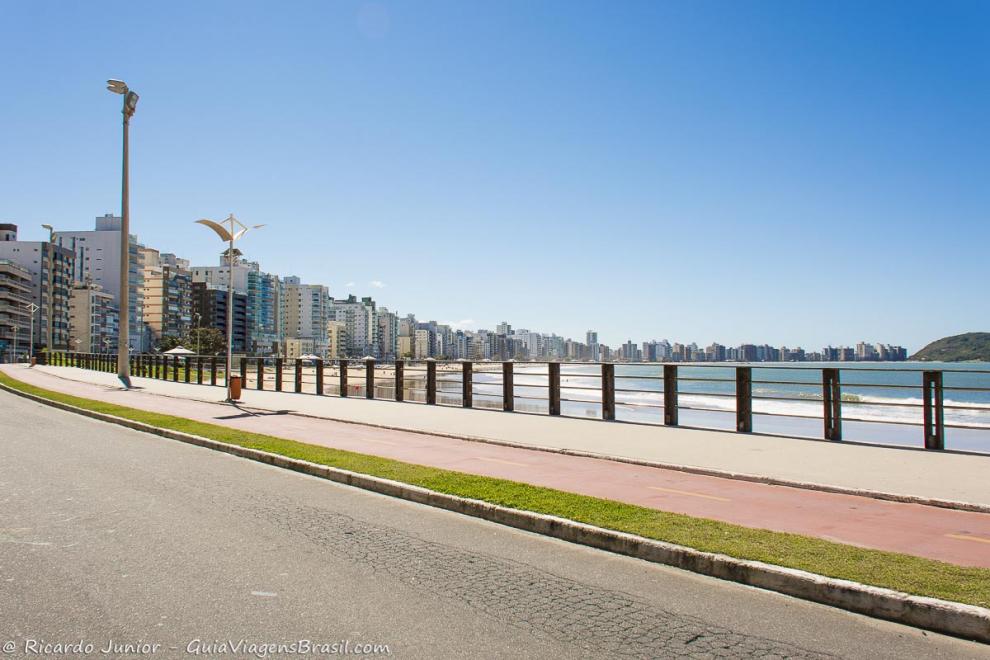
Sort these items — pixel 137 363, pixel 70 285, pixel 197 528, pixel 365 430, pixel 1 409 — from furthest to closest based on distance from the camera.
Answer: pixel 70 285
pixel 137 363
pixel 1 409
pixel 365 430
pixel 197 528

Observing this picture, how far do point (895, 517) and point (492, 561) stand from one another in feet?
13.2

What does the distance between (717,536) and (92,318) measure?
165422mm

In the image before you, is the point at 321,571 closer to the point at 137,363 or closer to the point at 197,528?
the point at 197,528

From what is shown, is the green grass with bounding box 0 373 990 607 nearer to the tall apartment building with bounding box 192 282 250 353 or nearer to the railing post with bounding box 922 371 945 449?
the railing post with bounding box 922 371 945 449

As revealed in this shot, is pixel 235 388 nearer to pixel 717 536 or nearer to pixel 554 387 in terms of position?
pixel 554 387

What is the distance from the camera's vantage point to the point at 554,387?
16.0 metres

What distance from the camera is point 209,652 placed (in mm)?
3686

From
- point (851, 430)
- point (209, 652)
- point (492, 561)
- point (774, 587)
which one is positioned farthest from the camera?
point (851, 430)

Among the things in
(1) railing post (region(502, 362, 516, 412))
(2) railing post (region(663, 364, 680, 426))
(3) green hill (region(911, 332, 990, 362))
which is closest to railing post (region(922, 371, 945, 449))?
(2) railing post (region(663, 364, 680, 426))

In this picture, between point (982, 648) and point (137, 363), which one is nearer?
point (982, 648)

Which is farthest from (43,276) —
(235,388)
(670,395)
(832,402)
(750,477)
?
(750,477)

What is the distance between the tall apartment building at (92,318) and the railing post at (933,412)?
5812 inches

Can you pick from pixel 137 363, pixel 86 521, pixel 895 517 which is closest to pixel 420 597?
pixel 86 521

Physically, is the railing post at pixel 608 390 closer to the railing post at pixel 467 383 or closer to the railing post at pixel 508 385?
the railing post at pixel 508 385
